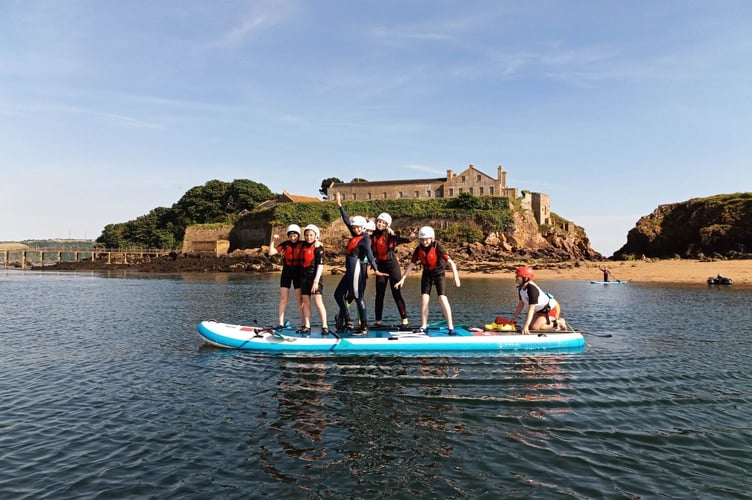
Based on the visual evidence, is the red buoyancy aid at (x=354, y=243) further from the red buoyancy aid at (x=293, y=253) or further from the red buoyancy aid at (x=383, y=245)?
the red buoyancy aid at (x=293, y=253)

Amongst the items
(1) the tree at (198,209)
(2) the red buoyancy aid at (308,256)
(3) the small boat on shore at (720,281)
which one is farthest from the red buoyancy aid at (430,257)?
(1) the tree at (198,209)

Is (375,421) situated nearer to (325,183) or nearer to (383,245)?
(383,245)

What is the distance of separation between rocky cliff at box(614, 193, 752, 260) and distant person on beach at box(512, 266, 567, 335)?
1516 inches

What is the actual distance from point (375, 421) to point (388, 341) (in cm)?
438

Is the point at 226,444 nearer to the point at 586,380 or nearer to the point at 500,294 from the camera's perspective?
the point at 586,380

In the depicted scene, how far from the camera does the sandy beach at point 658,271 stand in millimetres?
35875

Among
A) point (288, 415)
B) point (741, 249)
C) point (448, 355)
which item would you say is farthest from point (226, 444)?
point (741, 249)

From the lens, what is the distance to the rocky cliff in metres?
43.6

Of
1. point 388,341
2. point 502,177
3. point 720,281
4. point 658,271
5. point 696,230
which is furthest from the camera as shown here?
point 502,177

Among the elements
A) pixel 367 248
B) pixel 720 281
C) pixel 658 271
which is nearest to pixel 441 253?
pixel 367 248

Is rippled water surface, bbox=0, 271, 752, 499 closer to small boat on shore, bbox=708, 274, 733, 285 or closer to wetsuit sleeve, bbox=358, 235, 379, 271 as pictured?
wetsuit sleeve, bbox=358, 235, 379, 271

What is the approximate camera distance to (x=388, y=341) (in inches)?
449

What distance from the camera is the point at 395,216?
66.8 m

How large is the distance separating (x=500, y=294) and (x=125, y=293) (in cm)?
2165
